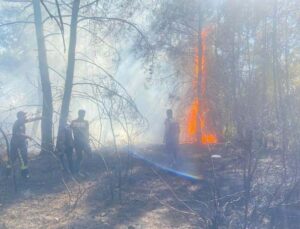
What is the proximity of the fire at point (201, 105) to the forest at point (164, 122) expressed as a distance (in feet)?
0.21

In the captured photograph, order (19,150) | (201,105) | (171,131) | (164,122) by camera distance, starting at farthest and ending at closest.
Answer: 1. (201,105)
2. (164,122)
3. (171,131)
4. (19,150)

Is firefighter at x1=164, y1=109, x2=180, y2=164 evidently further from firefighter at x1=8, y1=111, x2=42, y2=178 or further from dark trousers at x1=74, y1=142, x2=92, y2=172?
firefighter at x1=8, y1=111, x2=42, y2=178

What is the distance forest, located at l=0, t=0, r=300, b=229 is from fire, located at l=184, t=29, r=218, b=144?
0.06 m

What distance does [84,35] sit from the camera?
47.8ft

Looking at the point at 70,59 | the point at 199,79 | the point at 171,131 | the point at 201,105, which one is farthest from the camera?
the point at 201,105

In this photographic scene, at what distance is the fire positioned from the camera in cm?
1744

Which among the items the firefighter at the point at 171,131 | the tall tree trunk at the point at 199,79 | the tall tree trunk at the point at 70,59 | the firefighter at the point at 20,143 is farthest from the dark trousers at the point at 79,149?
the tall tree trunk at the point at 199,79

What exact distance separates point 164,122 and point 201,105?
6.40 meters

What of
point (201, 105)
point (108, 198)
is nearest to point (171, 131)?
point (108, 198)

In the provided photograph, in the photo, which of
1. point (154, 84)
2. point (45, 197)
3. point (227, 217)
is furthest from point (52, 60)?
point (227, 217)

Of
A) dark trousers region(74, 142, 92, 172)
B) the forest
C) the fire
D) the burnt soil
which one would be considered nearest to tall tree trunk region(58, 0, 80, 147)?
the forest

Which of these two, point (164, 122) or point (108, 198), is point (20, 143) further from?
point (164, 122)

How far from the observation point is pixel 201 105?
1772 cm

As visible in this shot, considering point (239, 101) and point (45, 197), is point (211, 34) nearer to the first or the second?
point (239, 101)
